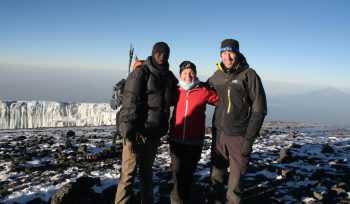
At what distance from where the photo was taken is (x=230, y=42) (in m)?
5.82

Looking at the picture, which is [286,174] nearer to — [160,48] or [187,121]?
[187,121]

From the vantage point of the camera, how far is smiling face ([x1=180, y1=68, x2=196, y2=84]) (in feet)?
19.6

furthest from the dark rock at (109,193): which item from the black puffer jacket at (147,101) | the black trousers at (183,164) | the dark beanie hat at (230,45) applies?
the dark beanie hat at (230,45)

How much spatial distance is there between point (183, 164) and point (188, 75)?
5.54 feet

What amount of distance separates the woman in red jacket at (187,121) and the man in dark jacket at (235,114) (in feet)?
1.08

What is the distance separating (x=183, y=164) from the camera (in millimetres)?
6164

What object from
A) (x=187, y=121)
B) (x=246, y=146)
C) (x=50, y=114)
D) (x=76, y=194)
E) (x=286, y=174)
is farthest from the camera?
(x=50, y=114)

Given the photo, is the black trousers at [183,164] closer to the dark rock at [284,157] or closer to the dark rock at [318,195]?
the dark rock at [318,195]

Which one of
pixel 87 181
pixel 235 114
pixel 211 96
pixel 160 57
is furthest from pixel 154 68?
pixel 87 181

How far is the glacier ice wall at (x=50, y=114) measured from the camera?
383 feet

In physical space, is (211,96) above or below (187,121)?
above

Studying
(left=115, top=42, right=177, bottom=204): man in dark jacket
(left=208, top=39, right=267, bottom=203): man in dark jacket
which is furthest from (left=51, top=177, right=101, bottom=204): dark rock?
(left=208, top=39, right=267, bottom=203): man in dark jacket

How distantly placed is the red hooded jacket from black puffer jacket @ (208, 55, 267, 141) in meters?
0.34

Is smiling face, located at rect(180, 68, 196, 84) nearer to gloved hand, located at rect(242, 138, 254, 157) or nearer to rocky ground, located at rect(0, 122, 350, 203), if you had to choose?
gloved hand, located at rect(242, 138, 254, 157)
